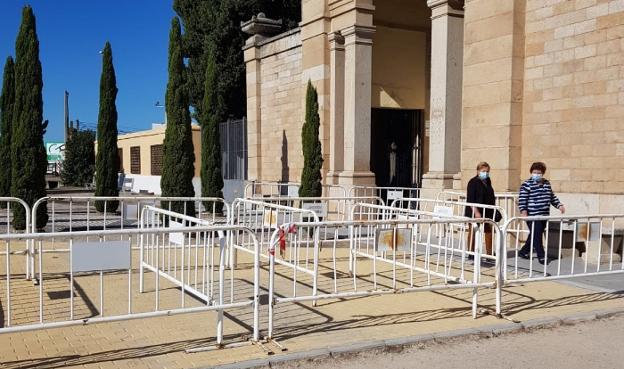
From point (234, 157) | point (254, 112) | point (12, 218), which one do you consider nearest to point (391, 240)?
point (12, 218)

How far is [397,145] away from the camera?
2009 centimetres

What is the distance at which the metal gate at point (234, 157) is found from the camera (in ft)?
75.4

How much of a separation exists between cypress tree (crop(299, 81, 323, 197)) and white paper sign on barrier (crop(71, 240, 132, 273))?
34.4 feet

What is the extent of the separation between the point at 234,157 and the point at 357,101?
904 cm

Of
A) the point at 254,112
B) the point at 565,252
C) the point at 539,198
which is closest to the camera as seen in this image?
the point at 539,198

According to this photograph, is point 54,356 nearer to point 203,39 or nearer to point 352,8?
point 352,8

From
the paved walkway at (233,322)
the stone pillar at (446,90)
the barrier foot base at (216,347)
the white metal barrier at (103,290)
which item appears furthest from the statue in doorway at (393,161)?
→ the barrier foot base at (216,347)

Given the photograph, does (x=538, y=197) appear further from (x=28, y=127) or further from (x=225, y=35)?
(x=225, y=35)

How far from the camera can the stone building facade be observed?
10039mm

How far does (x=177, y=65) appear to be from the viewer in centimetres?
1554

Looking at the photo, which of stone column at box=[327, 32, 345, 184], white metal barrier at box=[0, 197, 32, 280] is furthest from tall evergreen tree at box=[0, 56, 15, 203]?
stone column at box=[327, 32, 345, 184]

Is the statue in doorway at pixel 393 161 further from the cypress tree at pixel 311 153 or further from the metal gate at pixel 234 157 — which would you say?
the metal gate at pixel 234 157

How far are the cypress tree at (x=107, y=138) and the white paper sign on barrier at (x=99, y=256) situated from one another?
1578cm

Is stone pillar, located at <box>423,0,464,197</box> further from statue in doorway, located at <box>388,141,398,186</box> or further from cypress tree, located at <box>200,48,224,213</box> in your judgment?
cypress tree, located at <box>200,48,224,213</box>
